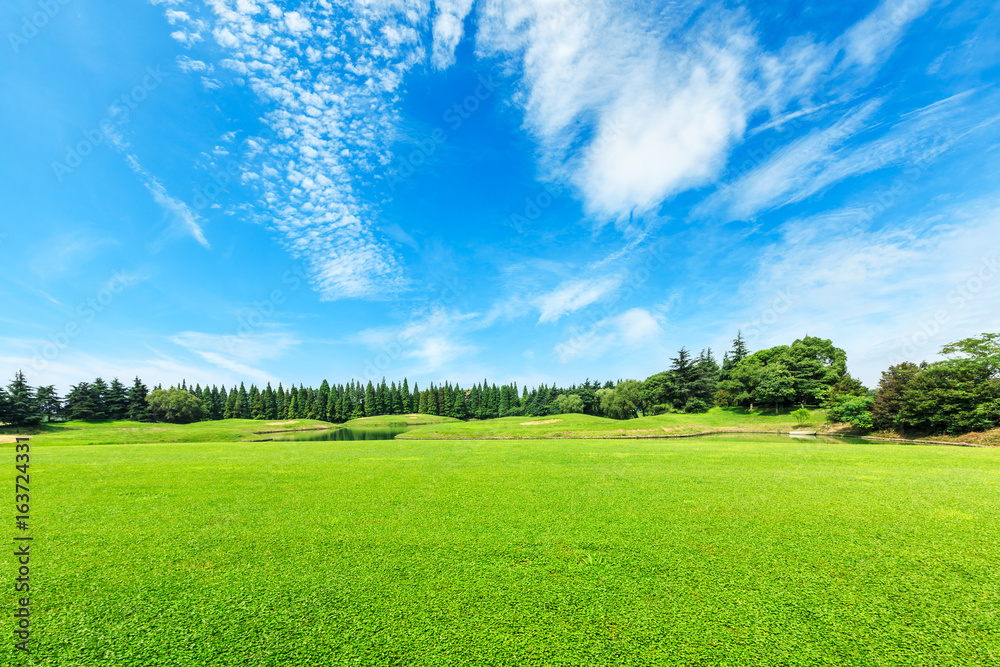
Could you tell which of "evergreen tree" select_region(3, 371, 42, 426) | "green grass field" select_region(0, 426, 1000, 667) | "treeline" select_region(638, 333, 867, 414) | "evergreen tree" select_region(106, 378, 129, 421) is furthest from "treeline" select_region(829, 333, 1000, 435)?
"evergreen tree" select_region(106, 378, 129, 421)

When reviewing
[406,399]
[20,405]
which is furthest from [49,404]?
[406,399]

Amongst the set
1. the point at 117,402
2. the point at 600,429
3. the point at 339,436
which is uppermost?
the point at 117,402

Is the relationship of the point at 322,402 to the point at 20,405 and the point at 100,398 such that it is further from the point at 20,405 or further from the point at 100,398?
the point at 20,405

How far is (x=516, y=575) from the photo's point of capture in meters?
4.52

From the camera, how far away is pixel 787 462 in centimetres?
1259

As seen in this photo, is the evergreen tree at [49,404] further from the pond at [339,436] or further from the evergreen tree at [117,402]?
the pond at [339,436]

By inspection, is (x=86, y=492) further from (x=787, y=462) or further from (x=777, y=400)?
(x=777, y=400)

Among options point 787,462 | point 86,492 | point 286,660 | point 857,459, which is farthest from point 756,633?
point 857,459

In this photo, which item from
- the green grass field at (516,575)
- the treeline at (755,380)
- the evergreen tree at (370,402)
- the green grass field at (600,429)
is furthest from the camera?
the evergreen tree at (370,402)

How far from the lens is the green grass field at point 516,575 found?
3.32 metres

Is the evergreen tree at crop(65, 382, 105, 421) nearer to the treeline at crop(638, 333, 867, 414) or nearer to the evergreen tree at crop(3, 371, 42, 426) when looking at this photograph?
the evergreen tree at crop(3, 371, 42, 426)

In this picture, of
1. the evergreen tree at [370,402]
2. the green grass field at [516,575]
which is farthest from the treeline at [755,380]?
the evergreen tree at [370,402]

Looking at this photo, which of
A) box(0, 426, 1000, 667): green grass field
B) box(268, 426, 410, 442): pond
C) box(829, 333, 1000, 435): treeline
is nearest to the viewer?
box(0, 426, 1000, 667): green grass field

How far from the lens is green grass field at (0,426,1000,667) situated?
3322mm
